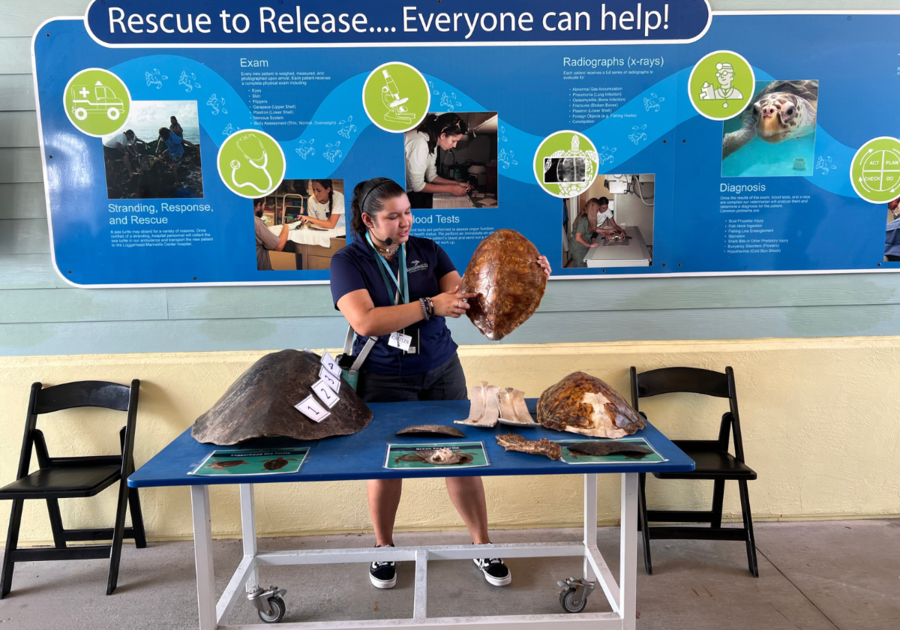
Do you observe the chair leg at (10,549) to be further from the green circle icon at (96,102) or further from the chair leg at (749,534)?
the chair leg at (749,534)

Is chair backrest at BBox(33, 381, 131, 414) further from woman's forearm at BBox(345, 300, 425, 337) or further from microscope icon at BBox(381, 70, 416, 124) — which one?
microscope icon at BBox(381, 70, 416, 124)

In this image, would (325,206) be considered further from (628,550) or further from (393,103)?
(628,550)

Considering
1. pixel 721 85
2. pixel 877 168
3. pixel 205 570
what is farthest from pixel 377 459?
pixel 877 168

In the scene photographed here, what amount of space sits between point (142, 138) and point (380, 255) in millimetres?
1446

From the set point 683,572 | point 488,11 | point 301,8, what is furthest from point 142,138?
point 683,572

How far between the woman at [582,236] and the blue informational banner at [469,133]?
1 cm

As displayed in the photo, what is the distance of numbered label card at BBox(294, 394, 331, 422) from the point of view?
7.02ft

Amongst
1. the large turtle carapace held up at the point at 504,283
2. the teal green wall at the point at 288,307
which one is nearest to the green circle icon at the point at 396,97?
the teal green wall at the point at 288,307

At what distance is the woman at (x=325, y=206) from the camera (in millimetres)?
3051

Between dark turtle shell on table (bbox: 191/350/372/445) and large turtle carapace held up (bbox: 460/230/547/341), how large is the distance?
623 mm

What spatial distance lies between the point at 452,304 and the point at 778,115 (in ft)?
6.83

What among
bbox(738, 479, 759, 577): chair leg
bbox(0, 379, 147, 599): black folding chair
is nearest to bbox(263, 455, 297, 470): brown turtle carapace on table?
bbox(0, 379, 147, 599): black folding chair

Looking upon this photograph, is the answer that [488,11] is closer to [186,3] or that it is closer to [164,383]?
[186,3]

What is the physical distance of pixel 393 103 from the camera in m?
2.99
